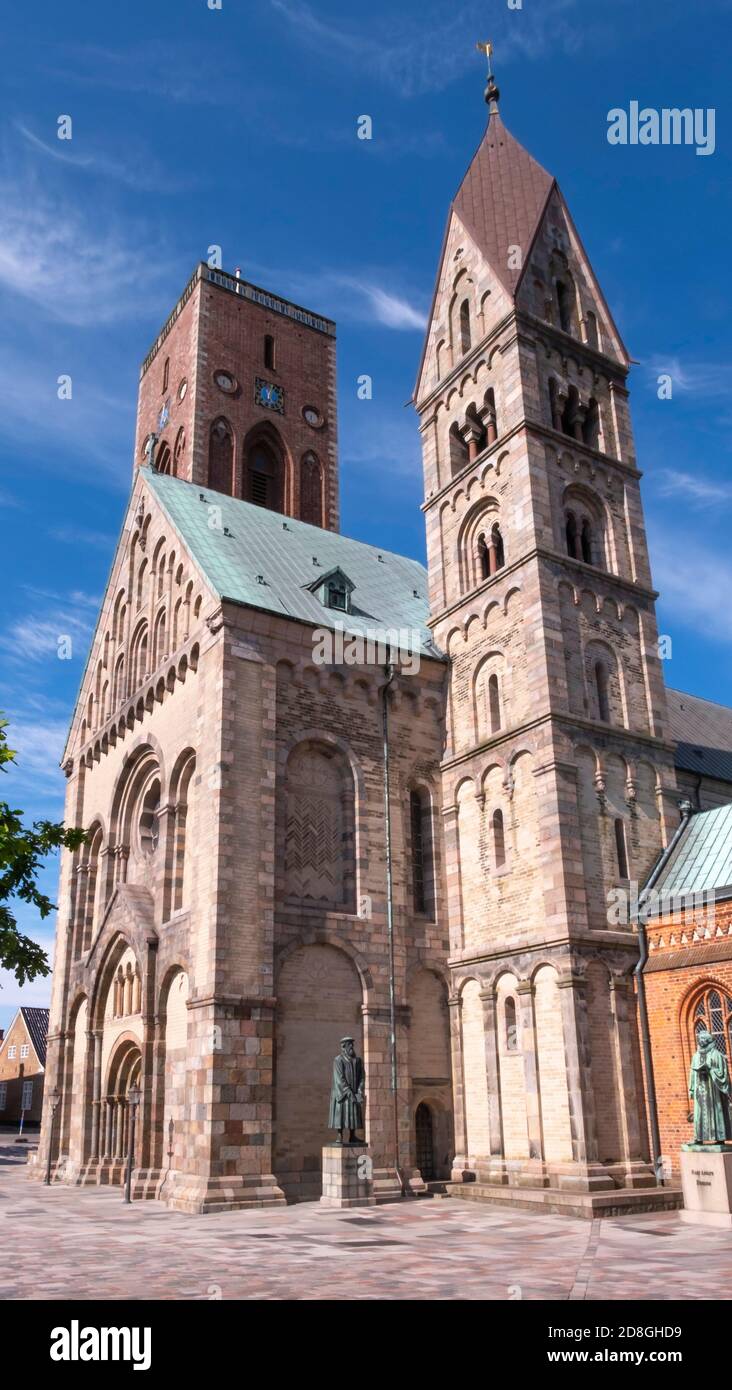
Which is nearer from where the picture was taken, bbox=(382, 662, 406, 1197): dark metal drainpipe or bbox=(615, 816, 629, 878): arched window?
bbox=(382, 662, 406, 1197): dark metal drainpipe

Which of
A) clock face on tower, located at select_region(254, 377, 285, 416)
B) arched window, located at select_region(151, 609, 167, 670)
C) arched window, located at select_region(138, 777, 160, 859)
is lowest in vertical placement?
arched window, located at select_region(138, 777, 160, 859)

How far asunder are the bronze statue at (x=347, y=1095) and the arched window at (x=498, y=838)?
7.17m

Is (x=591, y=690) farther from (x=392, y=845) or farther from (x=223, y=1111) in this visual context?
(x=223, y=1111)

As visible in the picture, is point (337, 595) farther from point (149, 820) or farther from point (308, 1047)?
point (308, 1047)

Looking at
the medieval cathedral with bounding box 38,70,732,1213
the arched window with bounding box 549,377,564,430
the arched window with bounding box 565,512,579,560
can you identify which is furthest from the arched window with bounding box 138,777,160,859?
the arched window with bounding box 549,377,564,430

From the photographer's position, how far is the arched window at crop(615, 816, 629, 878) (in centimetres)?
2744

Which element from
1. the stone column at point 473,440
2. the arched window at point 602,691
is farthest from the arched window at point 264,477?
the arched window at point 602,691

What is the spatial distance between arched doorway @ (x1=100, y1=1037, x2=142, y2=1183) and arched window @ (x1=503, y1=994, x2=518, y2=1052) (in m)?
10.2

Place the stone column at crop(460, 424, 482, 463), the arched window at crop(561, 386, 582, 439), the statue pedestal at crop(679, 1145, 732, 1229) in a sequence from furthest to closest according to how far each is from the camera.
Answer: the stone column at crop(460, 424, 482, 463), the arched window at crop(561, 386, 582, 439), the statue pedestal at crop(679, 1145, 732, 1229)

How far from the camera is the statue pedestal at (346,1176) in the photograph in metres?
22.5

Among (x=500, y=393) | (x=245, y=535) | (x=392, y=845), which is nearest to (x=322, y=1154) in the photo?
(x=392, y=845)

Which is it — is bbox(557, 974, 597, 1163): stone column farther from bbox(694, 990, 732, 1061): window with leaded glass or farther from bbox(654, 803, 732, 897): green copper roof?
bbox(654, 803, 732, 897): green copper roof

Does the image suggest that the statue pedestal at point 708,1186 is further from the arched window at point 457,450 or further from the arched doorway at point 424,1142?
the arched window at point 457,450
